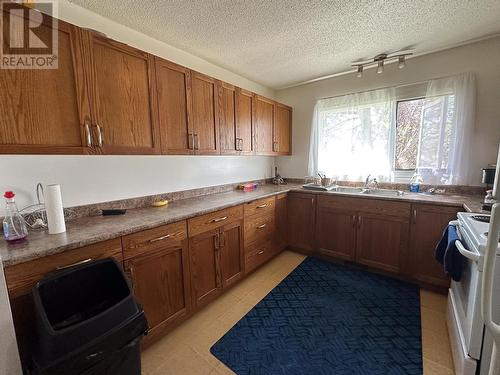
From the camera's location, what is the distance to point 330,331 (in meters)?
1.67

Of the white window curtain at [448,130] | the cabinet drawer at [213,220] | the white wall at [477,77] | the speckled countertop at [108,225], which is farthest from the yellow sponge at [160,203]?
the white window curtain at [448,130]

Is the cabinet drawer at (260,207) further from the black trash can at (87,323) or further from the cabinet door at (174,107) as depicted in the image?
the black trash can at (87,323)

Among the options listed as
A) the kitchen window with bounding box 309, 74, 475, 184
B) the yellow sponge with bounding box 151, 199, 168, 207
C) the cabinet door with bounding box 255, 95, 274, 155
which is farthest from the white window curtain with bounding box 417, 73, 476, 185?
the yellow sponge with bounding box 151, 199, 168, 207

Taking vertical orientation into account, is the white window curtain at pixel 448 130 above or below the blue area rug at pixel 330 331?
above

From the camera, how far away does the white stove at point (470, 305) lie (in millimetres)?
1130

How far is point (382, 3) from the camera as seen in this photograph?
157cm

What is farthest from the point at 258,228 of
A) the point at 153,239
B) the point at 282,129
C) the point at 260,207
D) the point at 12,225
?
the point at 12,225

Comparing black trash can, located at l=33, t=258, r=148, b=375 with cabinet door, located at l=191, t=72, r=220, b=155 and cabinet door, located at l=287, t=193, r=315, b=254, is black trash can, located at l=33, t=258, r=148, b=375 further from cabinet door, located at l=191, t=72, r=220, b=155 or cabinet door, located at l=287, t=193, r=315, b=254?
cabinet door, located at l=287, t=193, r=315, b=254

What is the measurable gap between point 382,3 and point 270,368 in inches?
102

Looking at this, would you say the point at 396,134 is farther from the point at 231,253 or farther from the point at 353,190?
the point at 231,253

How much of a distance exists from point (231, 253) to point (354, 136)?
7.23 feet

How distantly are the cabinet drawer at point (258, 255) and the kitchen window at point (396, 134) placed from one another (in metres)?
1.37

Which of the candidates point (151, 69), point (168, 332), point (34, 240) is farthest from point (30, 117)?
point (168, 332)

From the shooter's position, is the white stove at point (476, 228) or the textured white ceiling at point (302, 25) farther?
the textured white ceiling at point (302, 25)
